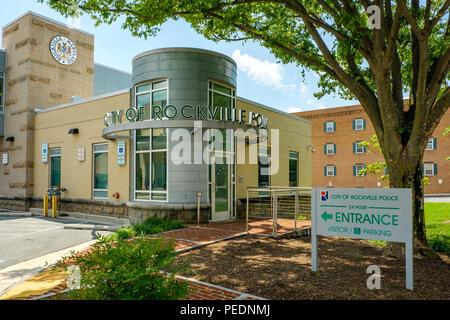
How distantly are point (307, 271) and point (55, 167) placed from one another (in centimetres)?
1491

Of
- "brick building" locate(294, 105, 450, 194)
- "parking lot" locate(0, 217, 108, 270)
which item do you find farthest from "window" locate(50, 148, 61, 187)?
"brick building" locate(294, 105, 450, 194)

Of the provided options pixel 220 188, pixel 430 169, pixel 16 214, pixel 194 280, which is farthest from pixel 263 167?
pixel 430 169

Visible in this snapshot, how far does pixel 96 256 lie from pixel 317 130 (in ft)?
128

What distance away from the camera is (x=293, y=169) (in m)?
19.7

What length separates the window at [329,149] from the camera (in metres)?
39.3

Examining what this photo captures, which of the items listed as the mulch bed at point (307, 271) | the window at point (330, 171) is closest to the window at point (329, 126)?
the window at point (330, 171)

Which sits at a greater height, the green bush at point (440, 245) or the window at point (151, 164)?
the window at point (151, 164)

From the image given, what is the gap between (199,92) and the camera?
1252 cm

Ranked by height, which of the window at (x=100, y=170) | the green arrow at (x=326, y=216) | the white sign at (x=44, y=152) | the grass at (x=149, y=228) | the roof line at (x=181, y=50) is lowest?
the grass at (x=149, y=228)

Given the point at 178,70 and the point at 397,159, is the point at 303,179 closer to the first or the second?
the point at 178,70

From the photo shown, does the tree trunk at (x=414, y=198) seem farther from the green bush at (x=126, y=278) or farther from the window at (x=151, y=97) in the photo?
the window at (x=151, y=97)

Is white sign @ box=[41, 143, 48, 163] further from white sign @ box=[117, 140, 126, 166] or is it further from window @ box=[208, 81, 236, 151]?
window @ box=[208, 81, 236, 151]

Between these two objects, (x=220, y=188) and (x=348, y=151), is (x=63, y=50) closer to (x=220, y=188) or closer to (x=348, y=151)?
(x=220, y=188)
